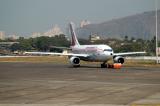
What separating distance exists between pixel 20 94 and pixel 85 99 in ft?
17.8

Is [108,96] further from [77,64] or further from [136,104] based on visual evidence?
[77,64]

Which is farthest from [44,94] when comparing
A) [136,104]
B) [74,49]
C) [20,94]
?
[74,49]

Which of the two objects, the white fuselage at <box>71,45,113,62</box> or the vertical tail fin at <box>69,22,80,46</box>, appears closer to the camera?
the white fuselage at <box>71,45,113,62</box>

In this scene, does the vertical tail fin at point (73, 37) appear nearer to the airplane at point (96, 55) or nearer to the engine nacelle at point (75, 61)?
the airplane at point (96, 55)

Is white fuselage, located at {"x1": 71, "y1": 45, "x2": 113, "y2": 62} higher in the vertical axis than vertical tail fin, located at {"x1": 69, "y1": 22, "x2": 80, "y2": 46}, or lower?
lower

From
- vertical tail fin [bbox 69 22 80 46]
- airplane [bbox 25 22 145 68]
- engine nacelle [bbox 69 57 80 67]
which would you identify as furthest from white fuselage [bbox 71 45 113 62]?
vertical tail fin [bbox 69 22 80 46]

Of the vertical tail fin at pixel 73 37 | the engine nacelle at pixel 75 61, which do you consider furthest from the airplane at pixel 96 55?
the vertical tail fin at pixel 73 37

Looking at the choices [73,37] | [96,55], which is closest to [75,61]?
[96,55]

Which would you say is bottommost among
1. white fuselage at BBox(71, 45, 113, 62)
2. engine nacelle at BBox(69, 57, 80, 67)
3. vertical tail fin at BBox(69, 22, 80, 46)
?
engine nacelle at BBox(69, 57, 80, 67)

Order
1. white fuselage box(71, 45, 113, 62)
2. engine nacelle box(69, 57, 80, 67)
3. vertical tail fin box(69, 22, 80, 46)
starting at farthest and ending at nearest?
1. vertical tail fin box(69, 22, 80, 46)
2. engine nacelle box(69, 57, 80, 67)
3. white fuselage box(71, 45, 113, 62)

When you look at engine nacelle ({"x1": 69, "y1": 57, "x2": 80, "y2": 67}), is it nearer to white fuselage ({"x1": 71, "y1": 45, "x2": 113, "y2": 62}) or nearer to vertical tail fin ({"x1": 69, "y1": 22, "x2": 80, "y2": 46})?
white fuselage ({"x1": 71, "y1": 45, "x2": 113, "y2": 62})

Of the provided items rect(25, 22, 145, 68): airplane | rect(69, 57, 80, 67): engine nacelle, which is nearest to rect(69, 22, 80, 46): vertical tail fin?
rect(25, 22, 145, 68): airplane

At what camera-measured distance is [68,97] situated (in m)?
27.2

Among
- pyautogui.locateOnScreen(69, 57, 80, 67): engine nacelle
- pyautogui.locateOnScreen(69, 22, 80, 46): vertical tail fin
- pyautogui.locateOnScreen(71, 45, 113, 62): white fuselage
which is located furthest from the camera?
pyautogui.locateOnScreen(69, 22, 80, 46): vertical tail fin
